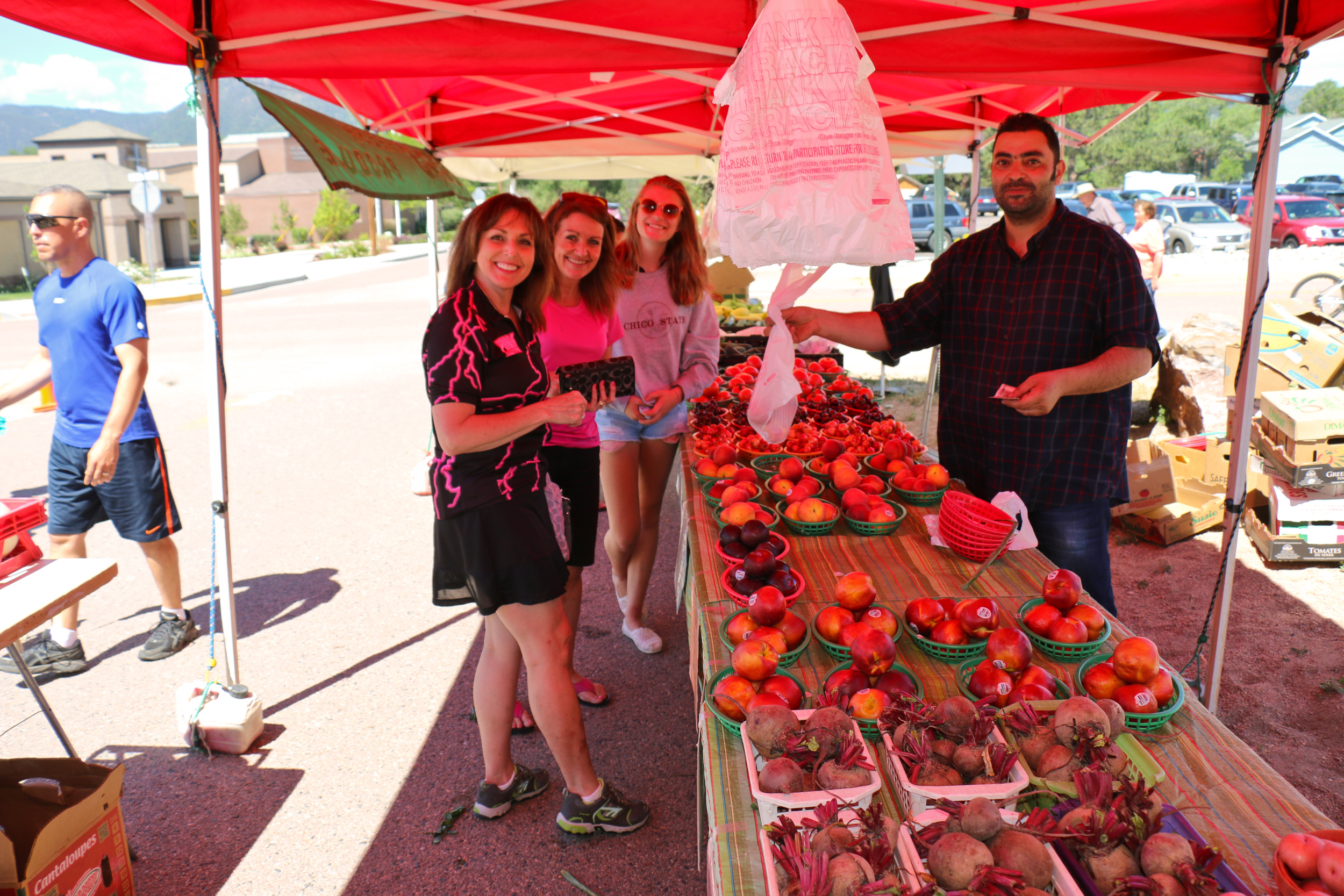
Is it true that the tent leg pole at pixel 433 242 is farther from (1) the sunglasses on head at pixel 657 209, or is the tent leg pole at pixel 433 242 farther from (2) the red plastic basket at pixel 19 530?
(2) the red plastic basket at pixel 19 530

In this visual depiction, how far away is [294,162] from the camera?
269 feet

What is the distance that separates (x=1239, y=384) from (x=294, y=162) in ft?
305

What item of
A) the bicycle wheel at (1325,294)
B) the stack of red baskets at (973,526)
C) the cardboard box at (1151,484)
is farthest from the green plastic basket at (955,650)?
the bicycle wheel at (1325,294)

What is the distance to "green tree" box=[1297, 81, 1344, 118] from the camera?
83.0 metres

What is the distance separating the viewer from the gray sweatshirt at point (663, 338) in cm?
381

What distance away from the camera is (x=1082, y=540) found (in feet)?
9.79

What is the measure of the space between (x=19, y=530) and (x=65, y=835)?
1.01m

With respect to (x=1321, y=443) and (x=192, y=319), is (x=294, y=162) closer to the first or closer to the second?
(x=192, y=319)

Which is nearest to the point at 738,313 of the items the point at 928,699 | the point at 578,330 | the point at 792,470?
the point at 578,330

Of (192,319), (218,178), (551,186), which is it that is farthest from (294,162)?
(218,178)

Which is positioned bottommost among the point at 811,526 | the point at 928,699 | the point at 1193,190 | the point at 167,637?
the point at 167,637

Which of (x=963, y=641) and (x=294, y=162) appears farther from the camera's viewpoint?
(x=294, y=162)

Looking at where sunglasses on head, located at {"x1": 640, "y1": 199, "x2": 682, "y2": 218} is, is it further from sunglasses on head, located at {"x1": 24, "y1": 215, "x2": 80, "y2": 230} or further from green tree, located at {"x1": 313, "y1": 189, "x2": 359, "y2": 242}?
green tree, located at {"x1": 313, "y1": 189, "x2": 359, "y2": 242}

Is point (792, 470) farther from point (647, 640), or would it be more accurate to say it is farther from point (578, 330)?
point (647, 640)
